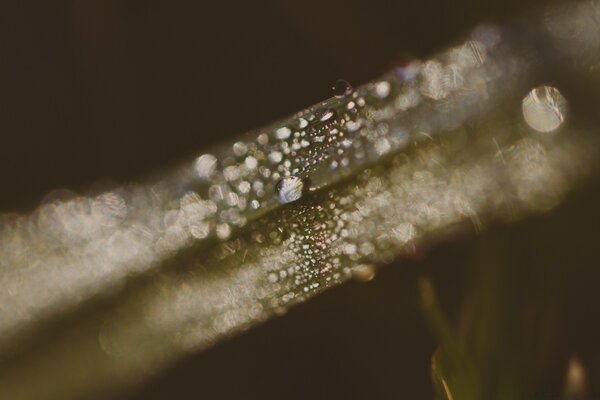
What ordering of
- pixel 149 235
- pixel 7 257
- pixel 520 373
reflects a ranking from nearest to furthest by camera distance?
1. pixel 520 373
2. pixel 149 235
3. pixel 7 257

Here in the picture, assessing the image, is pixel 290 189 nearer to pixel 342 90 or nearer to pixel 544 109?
pixel 342 90

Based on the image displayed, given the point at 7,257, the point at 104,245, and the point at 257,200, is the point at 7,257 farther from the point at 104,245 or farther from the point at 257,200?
the point at 257,200

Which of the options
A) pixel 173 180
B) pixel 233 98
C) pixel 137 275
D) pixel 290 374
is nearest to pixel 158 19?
pixel 233 98

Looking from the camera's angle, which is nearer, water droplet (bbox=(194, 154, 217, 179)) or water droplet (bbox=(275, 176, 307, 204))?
water droplet (bbox=(275, 176, 307, 204))

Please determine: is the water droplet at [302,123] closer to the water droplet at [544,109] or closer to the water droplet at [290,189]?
the water droplet at [290,189]

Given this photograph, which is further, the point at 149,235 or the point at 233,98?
Answer: the point at 233,98

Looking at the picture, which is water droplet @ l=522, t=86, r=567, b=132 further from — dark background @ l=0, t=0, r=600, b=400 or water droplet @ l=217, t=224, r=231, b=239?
water droplet @ l=217, t=224, r=231, b=239

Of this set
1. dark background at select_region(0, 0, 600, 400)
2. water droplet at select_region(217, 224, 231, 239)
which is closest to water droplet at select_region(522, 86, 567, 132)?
dark background at select_region(0, 0, 600, 400)

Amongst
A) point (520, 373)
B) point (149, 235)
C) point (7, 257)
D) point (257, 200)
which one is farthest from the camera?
point (7, 257)
